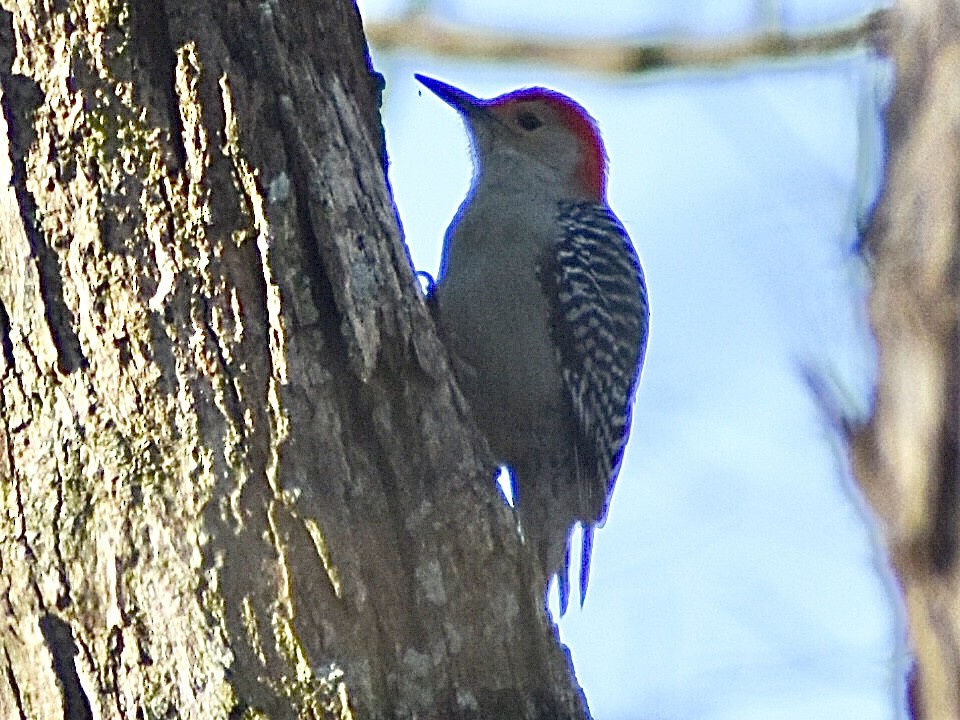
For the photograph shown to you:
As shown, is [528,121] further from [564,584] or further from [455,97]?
[564,584]

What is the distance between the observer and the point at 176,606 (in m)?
3.23

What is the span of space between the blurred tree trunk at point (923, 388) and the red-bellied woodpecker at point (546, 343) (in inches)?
137

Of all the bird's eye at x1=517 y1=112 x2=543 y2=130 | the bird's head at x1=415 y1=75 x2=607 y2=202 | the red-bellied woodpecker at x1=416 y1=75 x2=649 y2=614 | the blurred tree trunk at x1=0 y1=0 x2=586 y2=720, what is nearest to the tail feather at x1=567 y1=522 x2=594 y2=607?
the red-bellied woodpecker at x1=416 y1=75 x2=649 y2=614

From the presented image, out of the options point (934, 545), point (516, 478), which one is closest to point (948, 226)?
point (934, 545)

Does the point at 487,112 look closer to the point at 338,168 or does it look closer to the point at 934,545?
the point at 338,168

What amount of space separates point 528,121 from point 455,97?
1.16 feet

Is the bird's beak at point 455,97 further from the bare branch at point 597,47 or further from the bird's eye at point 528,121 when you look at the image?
the bare branch at point 597,47

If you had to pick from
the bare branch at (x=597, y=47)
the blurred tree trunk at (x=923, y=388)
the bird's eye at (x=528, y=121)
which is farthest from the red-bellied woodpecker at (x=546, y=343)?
the blurred tree trunk at (x=923, y=388)

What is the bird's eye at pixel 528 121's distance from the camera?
22.0 feet

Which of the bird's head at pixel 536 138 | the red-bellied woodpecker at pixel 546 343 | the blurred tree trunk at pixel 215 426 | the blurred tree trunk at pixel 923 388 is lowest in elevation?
the blurred tree trunk at pixel 923 388

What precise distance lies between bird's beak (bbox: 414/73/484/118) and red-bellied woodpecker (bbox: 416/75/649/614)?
1.49ft

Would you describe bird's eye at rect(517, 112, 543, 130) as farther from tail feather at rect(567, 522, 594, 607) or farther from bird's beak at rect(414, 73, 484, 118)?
tail feather at rect(567, 522, 594, 607)

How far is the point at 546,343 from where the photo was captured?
5.73 m

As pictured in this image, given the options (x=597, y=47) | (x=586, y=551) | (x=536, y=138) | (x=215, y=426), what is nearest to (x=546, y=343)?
(x=586, y=551)
